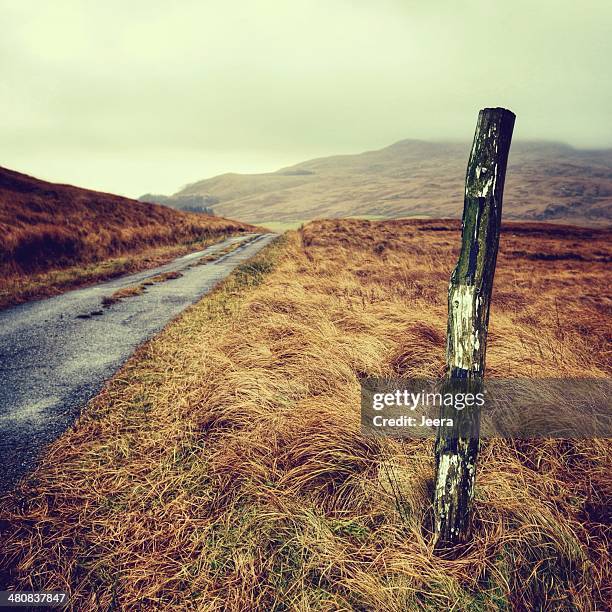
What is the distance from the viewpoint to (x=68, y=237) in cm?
1212

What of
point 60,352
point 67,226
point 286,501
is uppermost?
point 67,226

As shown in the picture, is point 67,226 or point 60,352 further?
point 67,226

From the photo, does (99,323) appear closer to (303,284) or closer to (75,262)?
(303,284)

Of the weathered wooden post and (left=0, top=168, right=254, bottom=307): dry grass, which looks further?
(left=0, top=168, right=254, bottom=307): dry grass

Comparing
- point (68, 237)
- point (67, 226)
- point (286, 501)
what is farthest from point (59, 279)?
point (286, 501)

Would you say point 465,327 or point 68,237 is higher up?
point 465,327

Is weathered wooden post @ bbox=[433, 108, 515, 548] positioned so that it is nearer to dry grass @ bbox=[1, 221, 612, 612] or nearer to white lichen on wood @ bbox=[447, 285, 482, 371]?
white lichen on wood @ bbox=[447, 285, 482, 371]

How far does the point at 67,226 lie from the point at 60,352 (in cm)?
1120

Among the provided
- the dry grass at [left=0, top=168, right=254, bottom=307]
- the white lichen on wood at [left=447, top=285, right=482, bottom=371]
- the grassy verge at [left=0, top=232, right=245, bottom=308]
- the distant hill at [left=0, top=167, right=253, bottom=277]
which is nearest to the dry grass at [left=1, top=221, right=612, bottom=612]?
the white lichen on wood at [left=447, top=285, right=482, bottom=371]

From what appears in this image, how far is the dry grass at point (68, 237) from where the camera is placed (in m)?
9.30

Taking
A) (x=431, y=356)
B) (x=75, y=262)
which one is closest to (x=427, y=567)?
(x=431, y=356)

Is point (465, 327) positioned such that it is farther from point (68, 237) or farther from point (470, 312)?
point (68, 237)

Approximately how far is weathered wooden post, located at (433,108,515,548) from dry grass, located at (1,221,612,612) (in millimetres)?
207

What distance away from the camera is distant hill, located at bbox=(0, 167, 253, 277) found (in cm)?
1048
